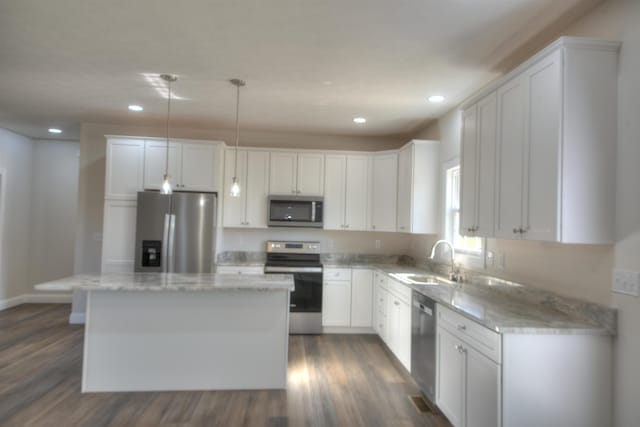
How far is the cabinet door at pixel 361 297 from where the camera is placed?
468 cm

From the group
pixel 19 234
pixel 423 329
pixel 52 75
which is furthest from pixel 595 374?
pixel 19 234

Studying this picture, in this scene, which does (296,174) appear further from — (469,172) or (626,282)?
(626,282)

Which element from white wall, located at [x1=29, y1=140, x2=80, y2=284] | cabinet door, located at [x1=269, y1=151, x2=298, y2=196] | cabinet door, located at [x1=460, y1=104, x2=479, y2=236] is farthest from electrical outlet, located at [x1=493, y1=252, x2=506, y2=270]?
white wall, located at [x1=29, y1=140, x2=80, y2=284]

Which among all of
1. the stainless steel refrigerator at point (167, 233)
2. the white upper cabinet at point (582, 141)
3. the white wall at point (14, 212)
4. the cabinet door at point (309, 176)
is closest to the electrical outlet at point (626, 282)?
the white upper cabinet at point (582, 141)

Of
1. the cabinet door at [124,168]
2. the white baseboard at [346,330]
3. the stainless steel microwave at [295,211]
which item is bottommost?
the white baseboard at [346,330]

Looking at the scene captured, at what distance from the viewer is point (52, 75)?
3221mm

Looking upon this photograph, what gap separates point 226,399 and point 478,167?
2666 millimetres

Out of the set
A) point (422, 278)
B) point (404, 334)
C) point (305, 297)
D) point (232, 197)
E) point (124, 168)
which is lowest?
point (404, 334)

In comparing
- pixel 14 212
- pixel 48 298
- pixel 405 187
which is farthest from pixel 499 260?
pixel 14 212

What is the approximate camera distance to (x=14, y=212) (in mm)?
5594

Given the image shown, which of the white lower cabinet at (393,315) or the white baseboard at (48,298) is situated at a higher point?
the white lower cabinet at (393,315)

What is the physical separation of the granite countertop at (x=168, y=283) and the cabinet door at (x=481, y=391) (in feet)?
4.48

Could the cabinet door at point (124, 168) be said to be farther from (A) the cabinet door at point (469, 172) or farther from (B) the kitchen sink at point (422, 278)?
(A) the cabinet door at point (469, 172)

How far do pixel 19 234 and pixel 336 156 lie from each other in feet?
16.8
